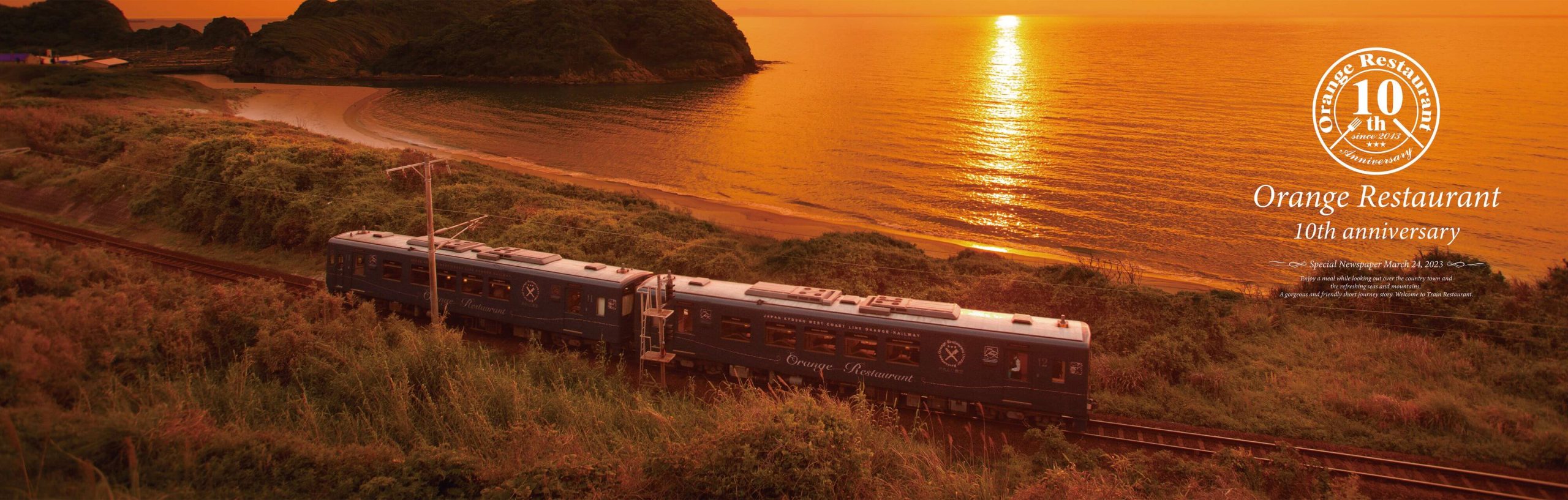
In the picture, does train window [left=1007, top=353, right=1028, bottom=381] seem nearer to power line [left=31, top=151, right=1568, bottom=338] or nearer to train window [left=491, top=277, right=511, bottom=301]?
power line [left=31, top=151, right=1568, bottom=338]

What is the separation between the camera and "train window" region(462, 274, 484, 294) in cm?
2222

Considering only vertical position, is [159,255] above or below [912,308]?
below

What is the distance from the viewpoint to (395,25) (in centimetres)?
14925

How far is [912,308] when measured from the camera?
17766 millimetres

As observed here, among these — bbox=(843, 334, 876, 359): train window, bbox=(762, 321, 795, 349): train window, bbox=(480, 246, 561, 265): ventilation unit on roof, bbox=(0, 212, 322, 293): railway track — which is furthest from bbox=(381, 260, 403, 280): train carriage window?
bbox=(843, 334, 876, 359): train window

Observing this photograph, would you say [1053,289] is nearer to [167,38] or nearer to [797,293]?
[797,293]

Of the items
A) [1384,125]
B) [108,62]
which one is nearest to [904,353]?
[1384,125]

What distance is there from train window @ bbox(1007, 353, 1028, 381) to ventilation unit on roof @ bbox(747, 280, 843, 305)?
420cm

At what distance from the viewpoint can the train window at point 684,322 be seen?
19.5 metres

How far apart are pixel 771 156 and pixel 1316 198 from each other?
37259 millimetres

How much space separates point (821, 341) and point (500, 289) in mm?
9496

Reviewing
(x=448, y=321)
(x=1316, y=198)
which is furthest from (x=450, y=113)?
(x=1316, y=198)

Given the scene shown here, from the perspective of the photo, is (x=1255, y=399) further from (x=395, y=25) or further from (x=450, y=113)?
(x=395, y=25)

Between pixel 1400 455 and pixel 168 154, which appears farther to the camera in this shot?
pixel 168 154
